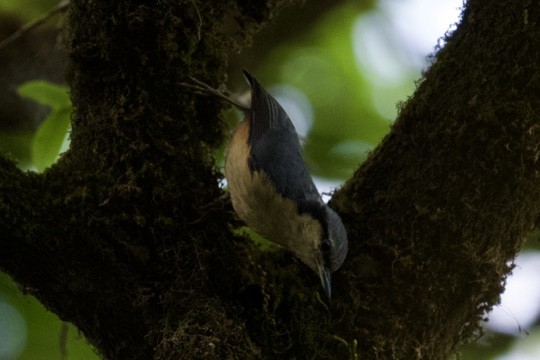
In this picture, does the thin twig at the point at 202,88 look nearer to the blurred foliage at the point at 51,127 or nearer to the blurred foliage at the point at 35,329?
the blurred foliage at the point at 51,127

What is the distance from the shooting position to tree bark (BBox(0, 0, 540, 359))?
2.36 meters

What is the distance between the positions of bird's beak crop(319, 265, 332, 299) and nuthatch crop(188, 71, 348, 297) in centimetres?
12

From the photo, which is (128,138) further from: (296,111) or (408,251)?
(296,111)

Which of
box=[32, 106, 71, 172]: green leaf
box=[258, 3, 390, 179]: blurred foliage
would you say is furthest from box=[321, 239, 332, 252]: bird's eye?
box=[258, 3, 390, 179]: blurred foliage

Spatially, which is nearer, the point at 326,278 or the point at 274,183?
the point at 326,278

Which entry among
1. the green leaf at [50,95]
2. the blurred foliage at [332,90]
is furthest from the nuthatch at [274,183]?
the blurred foliage at [332,90]

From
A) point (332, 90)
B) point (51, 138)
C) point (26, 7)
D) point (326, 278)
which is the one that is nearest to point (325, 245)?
point (326, 278)

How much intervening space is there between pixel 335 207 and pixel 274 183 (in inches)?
28.6

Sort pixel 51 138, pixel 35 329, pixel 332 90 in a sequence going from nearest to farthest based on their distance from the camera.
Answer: pixel 51 138, pixel 35 329, pixel 332 90

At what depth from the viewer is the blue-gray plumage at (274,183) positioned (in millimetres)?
3062

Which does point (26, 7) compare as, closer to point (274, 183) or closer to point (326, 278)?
point (274, 183)

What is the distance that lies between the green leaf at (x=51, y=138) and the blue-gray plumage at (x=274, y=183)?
727 millimetres

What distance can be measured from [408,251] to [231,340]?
63 cm

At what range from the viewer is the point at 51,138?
3.05 m
